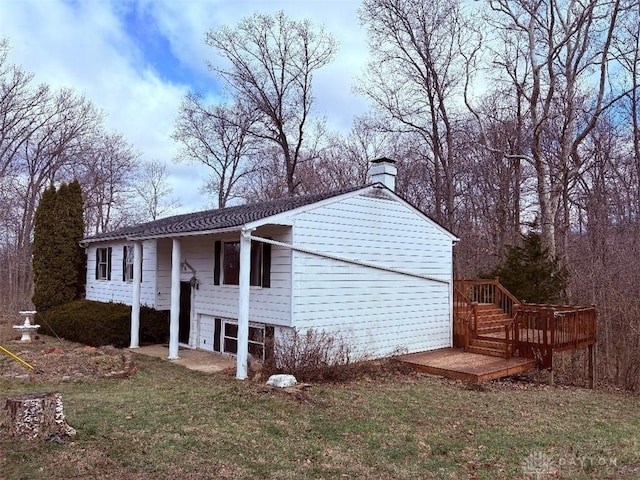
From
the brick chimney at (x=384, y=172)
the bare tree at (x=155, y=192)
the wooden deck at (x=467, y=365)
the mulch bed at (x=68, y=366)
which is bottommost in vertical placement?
the wooden deck at (x=467, y=365)

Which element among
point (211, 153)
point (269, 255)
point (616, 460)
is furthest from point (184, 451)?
point (211, 153)

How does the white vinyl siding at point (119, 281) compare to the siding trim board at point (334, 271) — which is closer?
the siding trim board at point (334, 271)

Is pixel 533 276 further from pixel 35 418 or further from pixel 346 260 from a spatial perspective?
pixel 35 418

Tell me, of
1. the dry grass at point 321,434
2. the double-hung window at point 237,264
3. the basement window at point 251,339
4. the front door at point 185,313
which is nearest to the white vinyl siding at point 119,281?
the front door at point 185,313

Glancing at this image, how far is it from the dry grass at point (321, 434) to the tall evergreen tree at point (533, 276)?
236 inches

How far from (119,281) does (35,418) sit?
12233mm

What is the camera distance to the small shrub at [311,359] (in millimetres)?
9219

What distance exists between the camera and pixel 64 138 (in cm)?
2566

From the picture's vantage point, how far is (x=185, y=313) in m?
14.3

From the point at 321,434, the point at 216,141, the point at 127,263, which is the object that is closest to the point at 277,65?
the point at 216,141

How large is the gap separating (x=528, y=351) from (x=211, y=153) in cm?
2416

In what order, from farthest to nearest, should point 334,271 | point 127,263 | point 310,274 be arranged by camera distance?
point 127,263 → point 334,271 → point 310,274

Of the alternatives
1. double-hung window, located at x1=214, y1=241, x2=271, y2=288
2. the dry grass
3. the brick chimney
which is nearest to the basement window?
double-hung window, located at x1=214, y1=241, x2=271, y2=288

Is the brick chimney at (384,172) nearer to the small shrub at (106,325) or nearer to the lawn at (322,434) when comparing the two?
the lawn at (322,434)
